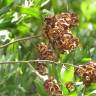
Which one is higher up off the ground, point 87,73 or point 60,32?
point 60,32

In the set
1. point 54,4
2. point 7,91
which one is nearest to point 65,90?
point 7,91

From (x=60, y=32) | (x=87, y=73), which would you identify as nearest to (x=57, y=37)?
(x=60, y=32)

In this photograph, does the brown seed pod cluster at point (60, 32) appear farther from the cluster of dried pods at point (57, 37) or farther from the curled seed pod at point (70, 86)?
the curled seed pod at point (70, 86)

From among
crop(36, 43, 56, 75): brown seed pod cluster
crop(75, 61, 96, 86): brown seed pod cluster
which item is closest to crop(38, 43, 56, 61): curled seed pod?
crop(36, 43, 56, 75): brown seed pod cluster

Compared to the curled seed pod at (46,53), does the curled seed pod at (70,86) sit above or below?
below

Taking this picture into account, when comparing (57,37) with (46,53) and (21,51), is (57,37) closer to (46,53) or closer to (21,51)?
(46,53)

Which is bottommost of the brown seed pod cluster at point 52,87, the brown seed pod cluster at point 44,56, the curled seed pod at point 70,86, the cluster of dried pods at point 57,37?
the curled seed pod at point 70,86

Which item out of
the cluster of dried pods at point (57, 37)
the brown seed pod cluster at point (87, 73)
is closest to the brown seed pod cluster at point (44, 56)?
the cluster of dried pods at point (57, 37)
